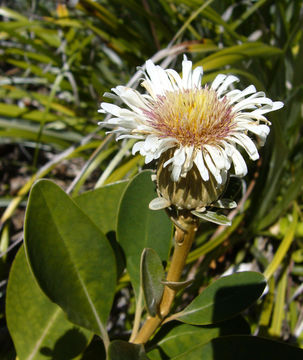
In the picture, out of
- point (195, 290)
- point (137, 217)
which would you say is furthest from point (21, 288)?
point (195, 290)

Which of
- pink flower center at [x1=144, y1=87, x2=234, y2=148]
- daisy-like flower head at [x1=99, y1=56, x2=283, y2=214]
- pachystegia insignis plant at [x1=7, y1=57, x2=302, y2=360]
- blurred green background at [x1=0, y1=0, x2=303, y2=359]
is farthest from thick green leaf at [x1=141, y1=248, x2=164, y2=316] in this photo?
blurred green background at [x1=0, y1=0, x2=303, y2=359]

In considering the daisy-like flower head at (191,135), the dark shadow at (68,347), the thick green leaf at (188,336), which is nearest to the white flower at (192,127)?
the daisy-like flower head at (191,135)

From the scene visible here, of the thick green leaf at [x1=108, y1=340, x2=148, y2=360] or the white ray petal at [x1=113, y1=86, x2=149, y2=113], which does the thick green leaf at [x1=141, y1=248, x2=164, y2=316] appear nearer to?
the thick green leaf at [x1=108, y1=340, x2=148, y2=360]

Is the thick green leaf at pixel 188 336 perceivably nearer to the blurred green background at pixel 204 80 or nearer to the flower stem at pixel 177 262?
the flower stem at pixel 177 262

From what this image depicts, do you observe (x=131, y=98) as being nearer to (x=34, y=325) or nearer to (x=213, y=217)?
(x=213, y=217)

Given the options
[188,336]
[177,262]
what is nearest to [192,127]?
[177,262]

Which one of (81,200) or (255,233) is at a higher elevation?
(81,200)

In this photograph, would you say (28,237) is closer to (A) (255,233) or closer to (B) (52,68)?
(A) (255,233)
